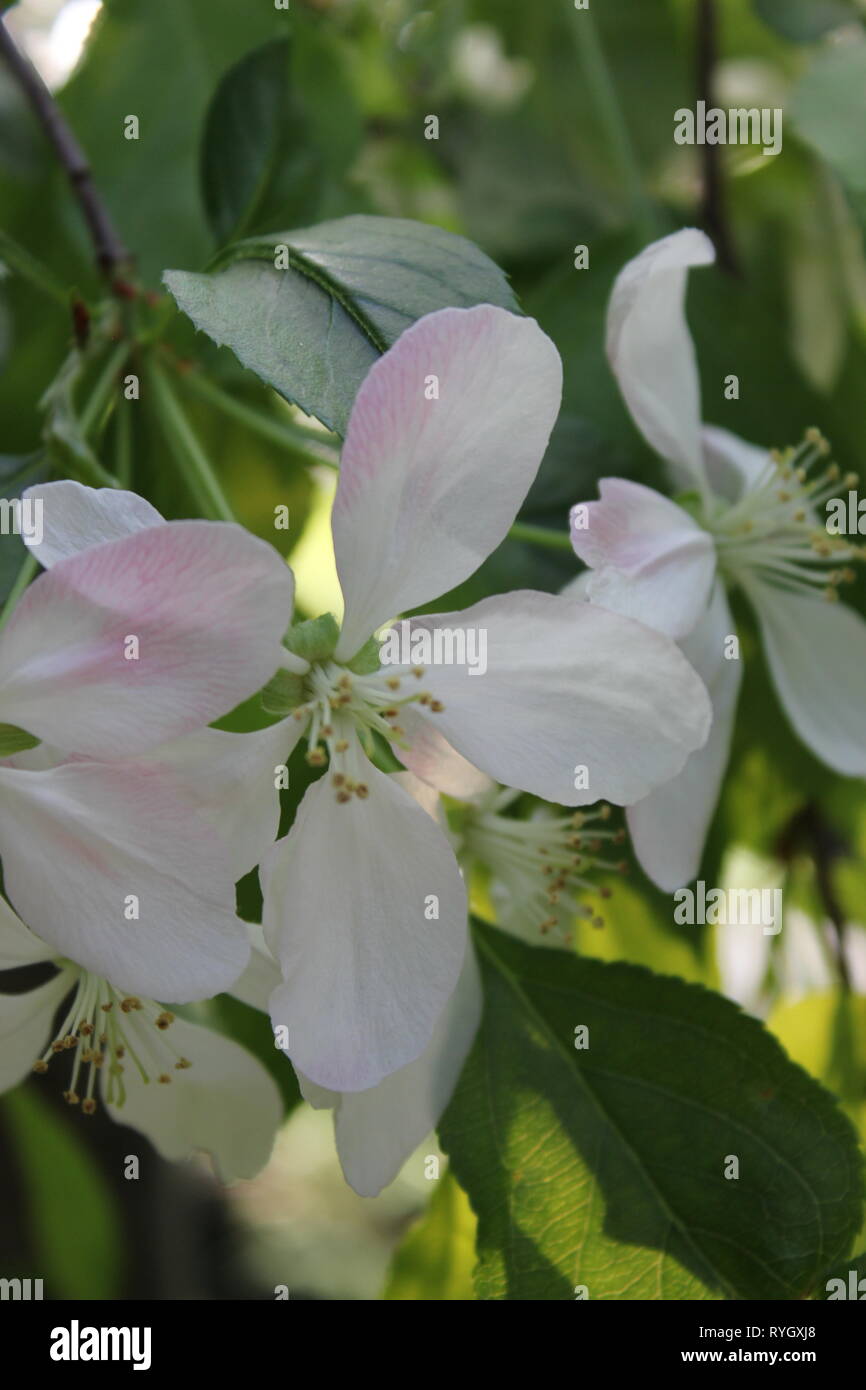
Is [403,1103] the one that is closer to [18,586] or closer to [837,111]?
[18,586]

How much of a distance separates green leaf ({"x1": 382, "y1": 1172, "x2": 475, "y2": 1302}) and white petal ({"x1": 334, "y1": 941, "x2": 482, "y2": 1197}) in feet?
0.51

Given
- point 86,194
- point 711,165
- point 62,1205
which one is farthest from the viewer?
point 62,1205

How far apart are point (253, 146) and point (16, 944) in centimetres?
42

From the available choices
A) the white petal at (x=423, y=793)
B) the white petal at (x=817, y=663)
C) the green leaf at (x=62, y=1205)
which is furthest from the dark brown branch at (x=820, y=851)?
the green leaf at (x=62, y=1205)

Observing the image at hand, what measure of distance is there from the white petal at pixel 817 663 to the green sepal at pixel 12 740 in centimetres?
37

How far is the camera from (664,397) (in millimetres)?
610

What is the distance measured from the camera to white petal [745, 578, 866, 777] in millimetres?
661

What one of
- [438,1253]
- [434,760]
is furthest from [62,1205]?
[434,760]

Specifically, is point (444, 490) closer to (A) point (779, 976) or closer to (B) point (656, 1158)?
(B) point (656, 1158)

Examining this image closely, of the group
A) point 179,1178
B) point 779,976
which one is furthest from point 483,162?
point 179,1178

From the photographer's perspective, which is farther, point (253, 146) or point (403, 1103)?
point (253, 146)

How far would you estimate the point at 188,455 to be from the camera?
0.56 metres

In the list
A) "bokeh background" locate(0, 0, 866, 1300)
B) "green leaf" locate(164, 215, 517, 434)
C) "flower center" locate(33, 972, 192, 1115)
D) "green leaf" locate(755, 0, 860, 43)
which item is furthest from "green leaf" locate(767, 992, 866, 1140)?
"green leaf" locate(755, 0, 860, 43)

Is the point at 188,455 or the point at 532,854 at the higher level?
the point at 188,455
